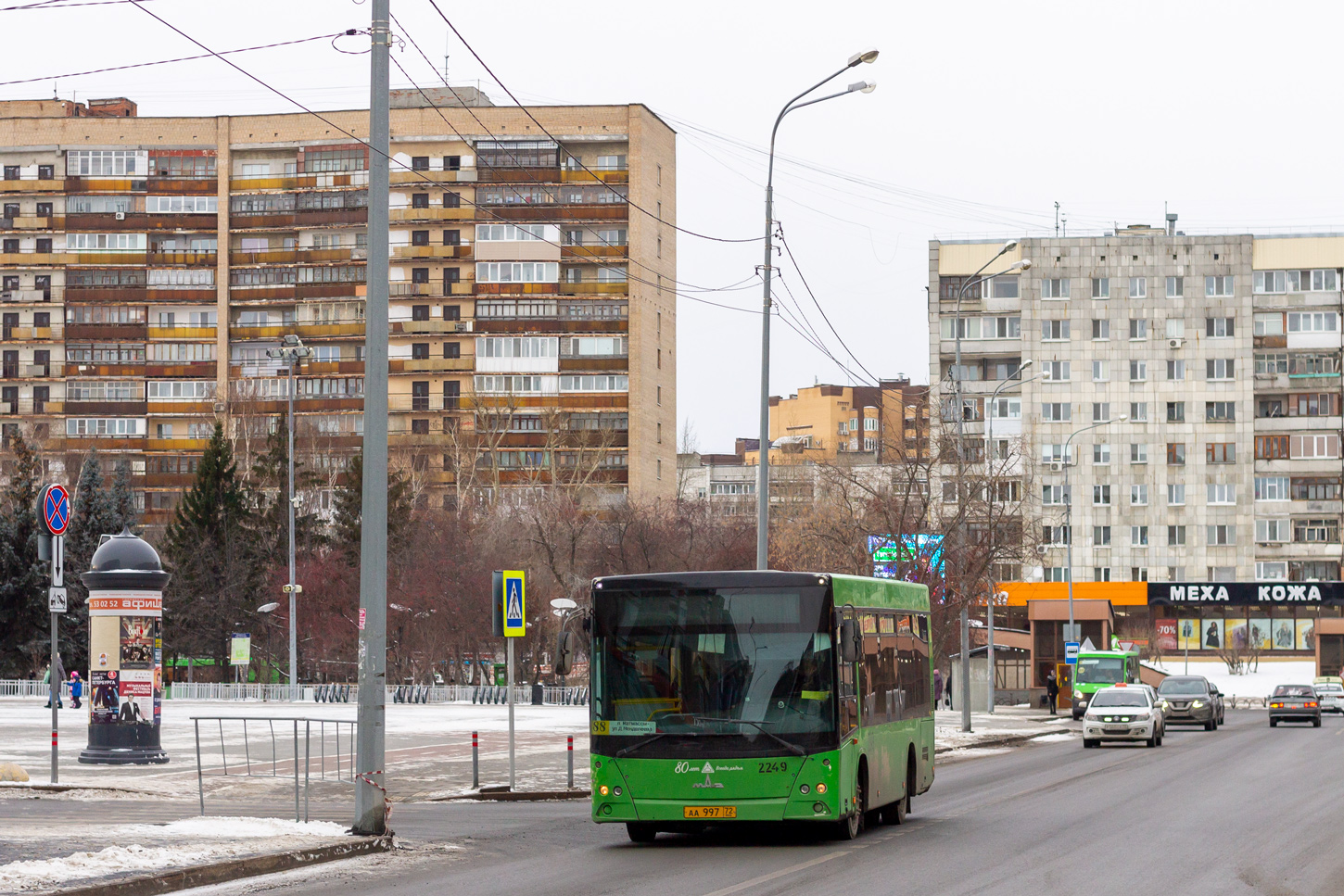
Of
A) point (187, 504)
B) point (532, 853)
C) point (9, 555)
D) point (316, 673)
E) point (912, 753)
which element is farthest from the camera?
point (187, 504)

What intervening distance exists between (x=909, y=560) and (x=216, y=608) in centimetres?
4261

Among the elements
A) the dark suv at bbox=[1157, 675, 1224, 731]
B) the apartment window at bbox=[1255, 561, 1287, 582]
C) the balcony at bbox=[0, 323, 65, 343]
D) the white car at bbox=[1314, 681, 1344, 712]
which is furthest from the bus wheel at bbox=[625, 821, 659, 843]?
the balcony at bbox=[0, 323, 65, 343]

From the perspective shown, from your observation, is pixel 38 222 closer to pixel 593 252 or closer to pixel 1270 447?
pixel 593 252

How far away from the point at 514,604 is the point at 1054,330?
85970mm

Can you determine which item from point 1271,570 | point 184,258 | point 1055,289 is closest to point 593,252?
point 184,258

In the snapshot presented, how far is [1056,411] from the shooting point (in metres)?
106

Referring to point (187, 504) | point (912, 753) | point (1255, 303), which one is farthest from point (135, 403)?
point (912, 753)

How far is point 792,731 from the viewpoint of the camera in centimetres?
1664

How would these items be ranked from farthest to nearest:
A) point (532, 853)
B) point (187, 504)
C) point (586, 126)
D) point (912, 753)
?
point (586, 126), point (187, 504), point (912, 753), point (532, 853)

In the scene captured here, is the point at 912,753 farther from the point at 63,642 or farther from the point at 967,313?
the point at 967,313

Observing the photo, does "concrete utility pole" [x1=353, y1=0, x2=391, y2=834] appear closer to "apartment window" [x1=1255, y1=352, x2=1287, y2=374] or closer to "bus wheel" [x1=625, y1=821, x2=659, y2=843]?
"bus wheel" [x1=625, y1=821, x2=659, y2=843]

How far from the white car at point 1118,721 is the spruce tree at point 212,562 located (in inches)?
1776

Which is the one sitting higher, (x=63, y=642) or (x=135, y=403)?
(x=135, y=403)

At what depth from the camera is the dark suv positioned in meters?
50.8
